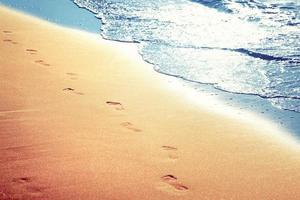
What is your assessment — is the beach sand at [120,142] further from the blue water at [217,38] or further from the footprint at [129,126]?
the blue water at [217,38]

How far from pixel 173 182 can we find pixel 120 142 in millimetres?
822

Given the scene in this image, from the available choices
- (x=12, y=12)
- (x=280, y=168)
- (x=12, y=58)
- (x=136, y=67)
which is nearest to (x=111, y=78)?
(x=136, y=67)

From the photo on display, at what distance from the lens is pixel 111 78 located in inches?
249

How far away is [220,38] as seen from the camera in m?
8.69

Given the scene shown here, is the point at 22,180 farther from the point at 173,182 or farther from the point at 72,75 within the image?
the point at 72,75

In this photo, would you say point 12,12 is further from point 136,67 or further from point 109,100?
point 109,100

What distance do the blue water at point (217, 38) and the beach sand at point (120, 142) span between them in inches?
28.1

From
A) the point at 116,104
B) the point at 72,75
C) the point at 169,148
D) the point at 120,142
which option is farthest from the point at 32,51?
the point at 169,148

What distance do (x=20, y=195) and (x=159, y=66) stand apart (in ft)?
13.9

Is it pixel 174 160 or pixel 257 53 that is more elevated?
pixel 257 53

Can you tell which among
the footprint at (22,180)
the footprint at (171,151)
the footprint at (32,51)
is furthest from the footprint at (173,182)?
the footprint at (32,51)

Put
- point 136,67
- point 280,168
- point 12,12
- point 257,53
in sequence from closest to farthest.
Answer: point 280,168 < point 136,67 < point 257,53 < point 12,12

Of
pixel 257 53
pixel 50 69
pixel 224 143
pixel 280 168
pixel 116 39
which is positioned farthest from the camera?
pixel 116 39

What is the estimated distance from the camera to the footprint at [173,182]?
3674mm
